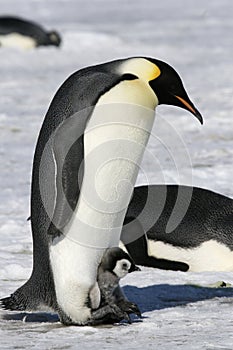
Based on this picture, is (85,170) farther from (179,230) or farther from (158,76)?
(179,230)

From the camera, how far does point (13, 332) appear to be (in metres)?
3.79

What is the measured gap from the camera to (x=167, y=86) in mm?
3977

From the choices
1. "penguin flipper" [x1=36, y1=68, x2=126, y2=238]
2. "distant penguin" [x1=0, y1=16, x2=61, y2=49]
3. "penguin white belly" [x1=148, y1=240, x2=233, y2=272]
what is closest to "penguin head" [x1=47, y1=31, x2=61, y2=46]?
"distant penguin" [x1=0, y1=16, x2=61, y2=49]

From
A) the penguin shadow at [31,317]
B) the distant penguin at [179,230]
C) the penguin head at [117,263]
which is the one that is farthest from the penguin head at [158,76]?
the distant penguin at [179,230]

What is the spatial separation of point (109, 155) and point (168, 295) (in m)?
0.85

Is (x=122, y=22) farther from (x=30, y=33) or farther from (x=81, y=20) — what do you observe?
(x=30, y=33)

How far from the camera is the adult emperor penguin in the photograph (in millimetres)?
3781

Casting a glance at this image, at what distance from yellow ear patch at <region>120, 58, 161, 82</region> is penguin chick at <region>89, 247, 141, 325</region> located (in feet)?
2.14

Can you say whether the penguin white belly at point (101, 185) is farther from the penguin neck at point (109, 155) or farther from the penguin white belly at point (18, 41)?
the penguin white belly at point (18, 41)

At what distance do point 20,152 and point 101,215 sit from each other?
4284 mm

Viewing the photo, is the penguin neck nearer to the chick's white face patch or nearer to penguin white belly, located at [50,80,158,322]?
penguin white belly, located at [50,80,158,322]

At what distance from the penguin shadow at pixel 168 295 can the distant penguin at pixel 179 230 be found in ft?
1.95

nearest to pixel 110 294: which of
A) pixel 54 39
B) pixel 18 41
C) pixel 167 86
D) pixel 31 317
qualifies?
pixel 31 317

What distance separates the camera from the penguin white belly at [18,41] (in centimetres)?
1469
